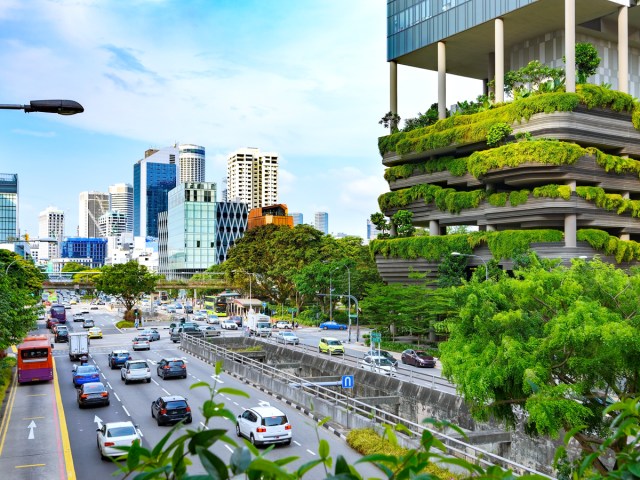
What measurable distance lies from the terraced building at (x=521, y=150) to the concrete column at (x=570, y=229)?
→ 0.09 m

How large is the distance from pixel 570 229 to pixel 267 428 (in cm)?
3980

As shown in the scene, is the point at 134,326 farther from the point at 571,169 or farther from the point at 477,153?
the point at 571,169

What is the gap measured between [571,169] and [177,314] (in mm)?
87494

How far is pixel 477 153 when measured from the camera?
63188 mm

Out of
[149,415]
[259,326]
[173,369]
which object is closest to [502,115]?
[173,369]

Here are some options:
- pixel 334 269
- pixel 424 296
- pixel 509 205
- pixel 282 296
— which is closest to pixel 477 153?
pixel 509 205

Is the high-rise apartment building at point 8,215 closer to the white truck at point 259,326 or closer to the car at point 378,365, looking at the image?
the white truck at point 259,326

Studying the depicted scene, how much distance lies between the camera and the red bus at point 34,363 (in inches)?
1809

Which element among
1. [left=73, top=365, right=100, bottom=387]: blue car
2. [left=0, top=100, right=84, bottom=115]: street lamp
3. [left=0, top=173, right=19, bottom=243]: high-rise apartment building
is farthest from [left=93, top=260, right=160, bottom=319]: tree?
[left=0, top=100, right=84, bottom=115]: street lamp

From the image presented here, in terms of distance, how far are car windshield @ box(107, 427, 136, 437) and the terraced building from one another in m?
36.7

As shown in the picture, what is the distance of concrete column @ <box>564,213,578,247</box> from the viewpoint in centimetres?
5784

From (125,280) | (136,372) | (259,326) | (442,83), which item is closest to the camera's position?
(136,372)

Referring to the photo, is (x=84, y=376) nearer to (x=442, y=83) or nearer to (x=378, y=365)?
(x=378, y=365)

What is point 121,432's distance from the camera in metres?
26.7
